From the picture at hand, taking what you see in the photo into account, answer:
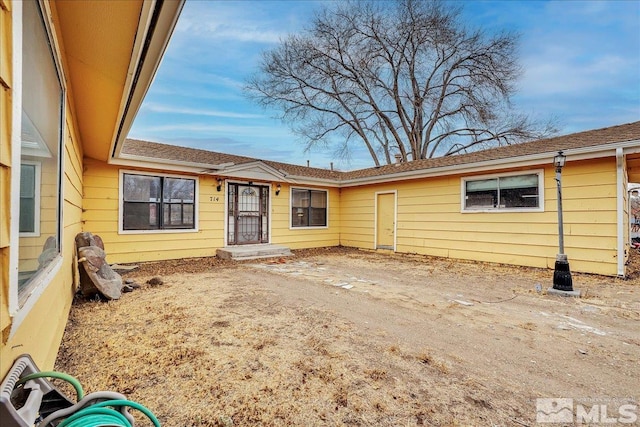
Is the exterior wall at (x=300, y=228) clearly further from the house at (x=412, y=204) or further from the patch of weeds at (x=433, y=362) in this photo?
the patch of weeds at (x=433, y=362)

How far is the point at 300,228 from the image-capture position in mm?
9852

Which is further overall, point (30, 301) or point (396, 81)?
point (396, 81)

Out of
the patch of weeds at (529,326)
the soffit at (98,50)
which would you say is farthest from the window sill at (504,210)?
the soffit at (98,50)

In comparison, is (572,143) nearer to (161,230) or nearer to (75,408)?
(75,408)

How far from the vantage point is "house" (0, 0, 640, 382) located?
4.54ft

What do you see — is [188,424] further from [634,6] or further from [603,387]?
[634,6]

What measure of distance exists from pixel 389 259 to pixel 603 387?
6.12 m

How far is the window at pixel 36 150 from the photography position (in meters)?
1.33

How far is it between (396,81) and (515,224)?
1311 cm

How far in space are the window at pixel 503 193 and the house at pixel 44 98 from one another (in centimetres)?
723

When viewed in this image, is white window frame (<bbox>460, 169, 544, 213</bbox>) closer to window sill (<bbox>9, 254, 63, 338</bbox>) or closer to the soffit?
the soffit

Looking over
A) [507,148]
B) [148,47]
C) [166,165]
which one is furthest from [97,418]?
[507,148]

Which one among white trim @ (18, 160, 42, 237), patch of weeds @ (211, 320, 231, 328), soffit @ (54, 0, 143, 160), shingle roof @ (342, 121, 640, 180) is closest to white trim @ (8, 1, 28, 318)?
white trim @ (18, 160, 42, 237)

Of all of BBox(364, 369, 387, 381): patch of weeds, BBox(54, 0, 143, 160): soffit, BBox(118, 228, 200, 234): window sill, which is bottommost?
BBox(364, 369, 387, 381): patch of weeds
